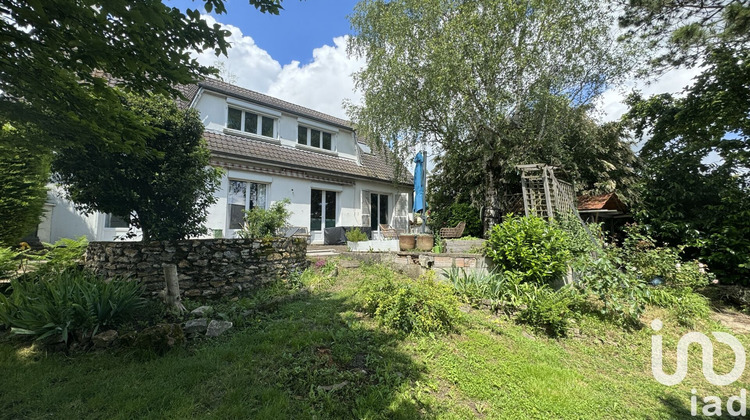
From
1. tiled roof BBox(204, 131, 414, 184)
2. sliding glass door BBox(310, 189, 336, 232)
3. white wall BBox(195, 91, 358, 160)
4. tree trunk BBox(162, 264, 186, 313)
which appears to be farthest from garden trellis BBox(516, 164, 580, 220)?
white wall BBox(195, 91, 358, 160)

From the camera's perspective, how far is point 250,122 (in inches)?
482

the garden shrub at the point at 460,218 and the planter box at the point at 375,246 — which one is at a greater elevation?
the garden shrub at the point at 460,218

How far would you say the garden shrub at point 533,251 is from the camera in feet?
19.4

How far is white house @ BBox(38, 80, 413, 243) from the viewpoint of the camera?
33.4 ft

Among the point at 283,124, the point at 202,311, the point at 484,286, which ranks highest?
the point at 283,124

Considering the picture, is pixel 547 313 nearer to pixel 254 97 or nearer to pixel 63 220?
pixel 254 97

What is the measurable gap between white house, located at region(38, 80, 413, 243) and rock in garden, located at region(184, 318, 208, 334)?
19.1 feet

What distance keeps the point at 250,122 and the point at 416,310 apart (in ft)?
35.9

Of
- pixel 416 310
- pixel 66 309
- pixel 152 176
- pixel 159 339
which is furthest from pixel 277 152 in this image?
pixel 416 310

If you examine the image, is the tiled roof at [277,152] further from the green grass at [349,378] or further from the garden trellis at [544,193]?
the green grass at [349,378]

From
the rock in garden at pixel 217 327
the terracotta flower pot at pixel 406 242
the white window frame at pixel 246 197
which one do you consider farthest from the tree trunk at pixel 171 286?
the terracotta flower pot at pixel 406 242

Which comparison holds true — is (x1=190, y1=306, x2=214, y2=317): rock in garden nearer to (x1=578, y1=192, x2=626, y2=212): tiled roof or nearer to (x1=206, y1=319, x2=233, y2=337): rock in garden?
(x1=206, y1=319, x2=233, y2=337): rock in garden

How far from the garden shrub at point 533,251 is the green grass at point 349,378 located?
151cm

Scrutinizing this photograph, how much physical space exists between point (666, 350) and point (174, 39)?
8355mm
